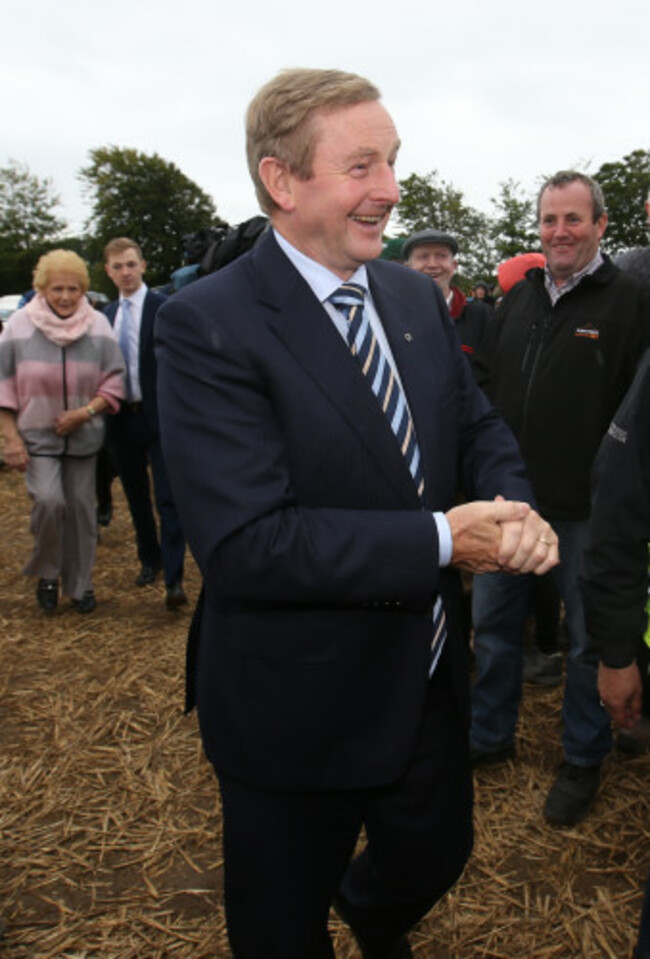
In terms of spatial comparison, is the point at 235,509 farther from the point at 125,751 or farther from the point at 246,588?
the point at 125,751

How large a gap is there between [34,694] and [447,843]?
2.97 m

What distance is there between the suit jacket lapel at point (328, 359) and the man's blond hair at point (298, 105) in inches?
9.0

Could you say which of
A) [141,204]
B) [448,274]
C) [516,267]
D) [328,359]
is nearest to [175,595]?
[448,274]

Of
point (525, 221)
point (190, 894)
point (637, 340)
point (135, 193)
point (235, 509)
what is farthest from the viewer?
point (135, 193)

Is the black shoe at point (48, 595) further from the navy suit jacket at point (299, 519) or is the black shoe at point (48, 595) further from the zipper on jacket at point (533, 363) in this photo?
the navy suit jacket at point (299, 519)

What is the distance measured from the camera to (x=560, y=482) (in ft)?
10.5

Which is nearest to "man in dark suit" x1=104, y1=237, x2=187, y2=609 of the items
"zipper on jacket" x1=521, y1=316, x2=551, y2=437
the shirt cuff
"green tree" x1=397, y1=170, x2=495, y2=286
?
"zipper on jacket" x1=521, y1=316, x2=551, y2=437

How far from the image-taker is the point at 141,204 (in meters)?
61.2

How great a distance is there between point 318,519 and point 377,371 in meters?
0.43

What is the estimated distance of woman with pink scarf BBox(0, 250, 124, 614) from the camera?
5023 millimetres

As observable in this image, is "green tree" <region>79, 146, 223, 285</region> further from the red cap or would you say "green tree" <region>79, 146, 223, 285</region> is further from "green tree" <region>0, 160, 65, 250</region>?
the red cap

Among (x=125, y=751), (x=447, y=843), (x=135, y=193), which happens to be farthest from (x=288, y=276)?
(x=135, y=193)

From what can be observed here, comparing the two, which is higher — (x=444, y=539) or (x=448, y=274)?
(x=448, y=274)

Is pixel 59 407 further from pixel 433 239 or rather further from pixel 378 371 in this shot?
pixel 378 371
